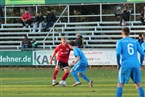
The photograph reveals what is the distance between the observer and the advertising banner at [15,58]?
128 ft

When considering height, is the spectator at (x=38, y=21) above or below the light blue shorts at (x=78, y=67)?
above

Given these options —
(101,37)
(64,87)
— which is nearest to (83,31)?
(101,37)

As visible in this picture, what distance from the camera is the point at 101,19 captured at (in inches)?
1670

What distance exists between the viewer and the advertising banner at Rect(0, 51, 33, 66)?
128 feet

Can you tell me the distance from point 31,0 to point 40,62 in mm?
5021

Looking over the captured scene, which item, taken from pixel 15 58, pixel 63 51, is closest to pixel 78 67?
pixel 63 51

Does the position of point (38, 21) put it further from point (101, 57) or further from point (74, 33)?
point (101, 57)

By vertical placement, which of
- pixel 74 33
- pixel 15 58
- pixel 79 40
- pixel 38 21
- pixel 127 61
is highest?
pixel 38 21

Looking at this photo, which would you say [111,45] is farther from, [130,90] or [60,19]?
[130,90]

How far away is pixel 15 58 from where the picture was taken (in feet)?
129

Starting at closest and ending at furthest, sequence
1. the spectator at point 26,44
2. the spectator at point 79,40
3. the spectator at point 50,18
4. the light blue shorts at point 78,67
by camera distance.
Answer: the light blue shorts at point 78,67 → the spectator at point 79,40 → the spectator at point 26,44 → the spectator at point 50,18

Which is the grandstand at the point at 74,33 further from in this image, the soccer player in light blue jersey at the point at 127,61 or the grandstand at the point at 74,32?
the soccer player in light blue jersey at the point at 127,61

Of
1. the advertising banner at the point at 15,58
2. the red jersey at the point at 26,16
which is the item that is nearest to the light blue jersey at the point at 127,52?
the advertising banner at the point at 15,58

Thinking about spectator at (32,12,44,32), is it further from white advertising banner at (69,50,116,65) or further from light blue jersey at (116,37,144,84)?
light blue jersey at (116,37,144,84)
